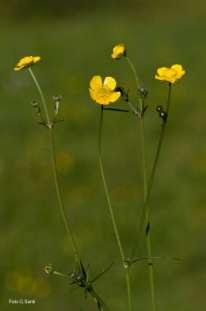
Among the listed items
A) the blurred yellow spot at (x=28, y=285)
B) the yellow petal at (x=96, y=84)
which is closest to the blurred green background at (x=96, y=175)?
the blurred yellow spot at (x=28, y=285)

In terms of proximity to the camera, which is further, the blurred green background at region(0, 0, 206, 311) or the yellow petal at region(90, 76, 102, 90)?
the blurred green background at region(0, 0, 206, 311)

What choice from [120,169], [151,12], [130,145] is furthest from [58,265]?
[151,12]

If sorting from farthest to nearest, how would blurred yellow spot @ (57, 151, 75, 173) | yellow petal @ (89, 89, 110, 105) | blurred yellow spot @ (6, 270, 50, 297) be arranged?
1. blurred yellow spot @ (57, 151, 75, 173)
2. blurred yellow spot @ (6, 270, 50, 297)
3. yellow petal @ (89, 89, 110, 105)

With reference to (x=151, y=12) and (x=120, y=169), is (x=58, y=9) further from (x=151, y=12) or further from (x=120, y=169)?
(x=120, y=169)

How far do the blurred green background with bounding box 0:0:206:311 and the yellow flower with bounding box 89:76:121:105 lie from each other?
288 centimetres

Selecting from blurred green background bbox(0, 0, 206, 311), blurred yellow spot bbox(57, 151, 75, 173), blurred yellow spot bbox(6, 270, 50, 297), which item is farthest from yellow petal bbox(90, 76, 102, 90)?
blurred yellow spot bbox(57, 151, 75, 173)

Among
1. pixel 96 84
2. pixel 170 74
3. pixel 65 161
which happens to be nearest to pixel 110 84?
pixel 96 84

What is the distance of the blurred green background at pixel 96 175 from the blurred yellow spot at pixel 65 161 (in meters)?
0.02

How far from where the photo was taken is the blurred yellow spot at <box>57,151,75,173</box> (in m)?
8.50

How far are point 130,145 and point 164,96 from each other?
2.19m

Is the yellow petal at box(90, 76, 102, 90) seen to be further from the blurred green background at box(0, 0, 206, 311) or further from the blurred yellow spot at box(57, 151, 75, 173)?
the blurred yellow spot at box(57, 151, 75, 173)

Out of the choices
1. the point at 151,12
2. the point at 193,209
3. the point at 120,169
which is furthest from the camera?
the point at 151,12

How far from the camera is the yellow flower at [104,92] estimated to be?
2.30 meters

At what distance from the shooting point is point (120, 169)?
337 inches
